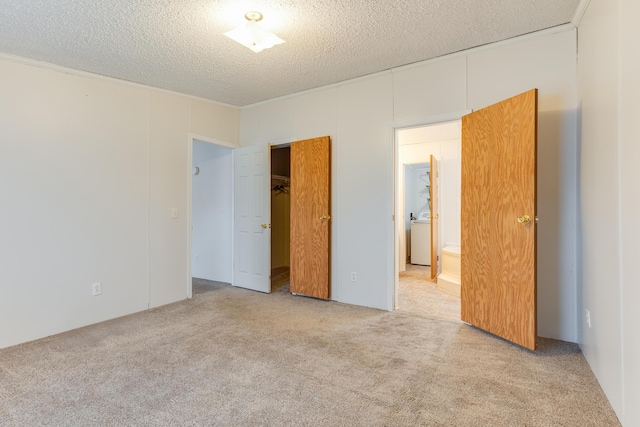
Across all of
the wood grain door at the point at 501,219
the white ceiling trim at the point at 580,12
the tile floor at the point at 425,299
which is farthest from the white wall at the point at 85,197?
the white ceiling trim at the point at 580,12

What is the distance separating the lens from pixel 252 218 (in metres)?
4.50

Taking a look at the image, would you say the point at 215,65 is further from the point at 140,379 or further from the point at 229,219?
the point at 140,379

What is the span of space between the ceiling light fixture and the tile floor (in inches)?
118

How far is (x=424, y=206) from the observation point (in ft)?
23.1

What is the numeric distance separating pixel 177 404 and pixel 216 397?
217 mm

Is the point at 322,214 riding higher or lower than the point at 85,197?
lower

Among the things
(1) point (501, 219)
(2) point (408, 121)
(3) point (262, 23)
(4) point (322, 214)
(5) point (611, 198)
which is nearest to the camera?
(5) point (611, 198)

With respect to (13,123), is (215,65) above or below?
above

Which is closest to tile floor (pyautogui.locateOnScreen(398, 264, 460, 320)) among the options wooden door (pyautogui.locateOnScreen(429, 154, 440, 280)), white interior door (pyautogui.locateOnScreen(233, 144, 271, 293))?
wooden door (pyautogui.locateOnScreen(429, 154, 440, 280))

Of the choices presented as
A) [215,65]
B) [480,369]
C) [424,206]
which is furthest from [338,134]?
[424,206]

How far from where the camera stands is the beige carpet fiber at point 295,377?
1.75 m

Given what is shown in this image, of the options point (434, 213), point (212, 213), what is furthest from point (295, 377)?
point (434, 213)

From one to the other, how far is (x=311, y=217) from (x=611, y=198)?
2.86 meters

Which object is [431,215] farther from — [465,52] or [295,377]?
[295,377]
